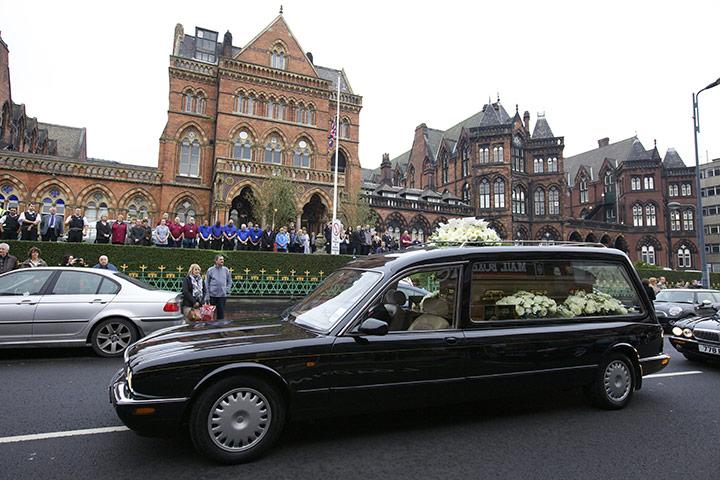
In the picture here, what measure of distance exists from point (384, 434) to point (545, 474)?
1.33 meters

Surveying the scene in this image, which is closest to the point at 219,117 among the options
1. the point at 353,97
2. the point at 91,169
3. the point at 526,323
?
the point at 91,169

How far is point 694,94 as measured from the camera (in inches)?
691

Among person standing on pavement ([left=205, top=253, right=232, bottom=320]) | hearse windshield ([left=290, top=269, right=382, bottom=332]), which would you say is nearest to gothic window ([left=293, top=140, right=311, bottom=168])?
person standing on pavement ([left=205, top=253, right=232, bottom=320])

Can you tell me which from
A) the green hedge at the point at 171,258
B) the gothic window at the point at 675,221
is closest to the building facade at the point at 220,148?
the green hedge at the point at 171,258

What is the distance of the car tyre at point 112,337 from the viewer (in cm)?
667

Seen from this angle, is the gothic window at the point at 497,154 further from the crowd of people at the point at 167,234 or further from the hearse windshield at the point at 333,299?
the hearse windshield at the point at 333,299

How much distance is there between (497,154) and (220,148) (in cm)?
2925

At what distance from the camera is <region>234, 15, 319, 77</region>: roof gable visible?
107 feet

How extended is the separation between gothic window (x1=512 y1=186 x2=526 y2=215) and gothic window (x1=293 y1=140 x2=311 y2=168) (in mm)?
24365

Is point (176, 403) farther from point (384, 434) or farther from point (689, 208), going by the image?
point (689, 208)

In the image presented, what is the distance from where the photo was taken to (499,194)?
143 feet

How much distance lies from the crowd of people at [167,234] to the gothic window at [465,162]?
30.8m

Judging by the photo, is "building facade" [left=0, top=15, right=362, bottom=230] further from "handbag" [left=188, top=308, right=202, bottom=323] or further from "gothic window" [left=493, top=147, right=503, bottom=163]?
"handbag" [left=188, top=308, right=202, bottom=323]

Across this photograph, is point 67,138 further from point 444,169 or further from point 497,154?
point 497,154
